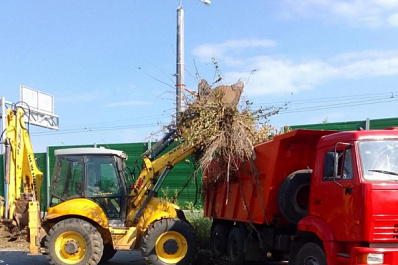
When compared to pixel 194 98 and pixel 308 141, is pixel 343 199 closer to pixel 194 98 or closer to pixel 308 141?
pixel 308 141

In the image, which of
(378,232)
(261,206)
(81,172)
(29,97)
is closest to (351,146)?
(378,232)

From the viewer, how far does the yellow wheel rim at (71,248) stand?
9.90 metres

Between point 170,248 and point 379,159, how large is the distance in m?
4.91

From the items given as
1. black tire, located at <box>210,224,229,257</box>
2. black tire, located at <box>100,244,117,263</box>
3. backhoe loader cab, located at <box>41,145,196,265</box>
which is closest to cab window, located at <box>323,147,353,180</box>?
backhoe loader cab, located at <box>41,145,196,265</box>

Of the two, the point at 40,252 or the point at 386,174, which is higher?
Result: the point at 386,174

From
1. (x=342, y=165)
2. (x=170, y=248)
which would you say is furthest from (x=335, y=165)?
(x=170, y=248)

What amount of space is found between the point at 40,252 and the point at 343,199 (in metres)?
6.31

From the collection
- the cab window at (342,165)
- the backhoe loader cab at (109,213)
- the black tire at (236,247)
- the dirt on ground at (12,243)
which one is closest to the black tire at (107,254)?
the backhoe loader cab at (109,213)

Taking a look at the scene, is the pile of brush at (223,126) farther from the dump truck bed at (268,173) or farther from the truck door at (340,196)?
the truck door at (340,196)

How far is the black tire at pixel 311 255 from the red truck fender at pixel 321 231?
0.44 feet

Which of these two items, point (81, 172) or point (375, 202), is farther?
point (81, 172)

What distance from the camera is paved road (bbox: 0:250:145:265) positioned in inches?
458

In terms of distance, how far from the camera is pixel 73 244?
9.91 metres

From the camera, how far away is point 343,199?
6496mm
